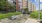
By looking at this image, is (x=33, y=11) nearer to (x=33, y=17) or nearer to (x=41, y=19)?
(x=33, y=17)

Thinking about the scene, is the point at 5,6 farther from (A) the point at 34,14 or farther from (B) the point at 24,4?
(A) the point at 34,14

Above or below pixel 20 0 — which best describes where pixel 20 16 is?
below

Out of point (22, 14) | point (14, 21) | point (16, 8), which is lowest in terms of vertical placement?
point (14, 21)

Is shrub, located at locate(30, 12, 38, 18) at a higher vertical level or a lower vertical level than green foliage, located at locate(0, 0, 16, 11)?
lower

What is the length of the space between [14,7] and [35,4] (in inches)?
24.0

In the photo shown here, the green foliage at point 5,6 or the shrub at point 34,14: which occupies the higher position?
the green foliage at point 5,6

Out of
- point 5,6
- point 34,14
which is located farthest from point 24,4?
point 5,6

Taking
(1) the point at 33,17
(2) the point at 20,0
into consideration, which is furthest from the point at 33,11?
(2) the point at 20,0

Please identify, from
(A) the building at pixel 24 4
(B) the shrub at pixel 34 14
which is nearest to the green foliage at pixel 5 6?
(A) the building at pixel 24 4

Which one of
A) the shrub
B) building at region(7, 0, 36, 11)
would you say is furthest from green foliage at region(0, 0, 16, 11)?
the shrub

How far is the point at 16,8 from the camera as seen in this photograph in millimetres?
2469

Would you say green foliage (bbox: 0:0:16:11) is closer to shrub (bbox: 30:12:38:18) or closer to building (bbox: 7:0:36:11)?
building (bbox: 7:0:36:11)

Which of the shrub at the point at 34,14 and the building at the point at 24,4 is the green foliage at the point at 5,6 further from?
the shrub at the point at 34,14

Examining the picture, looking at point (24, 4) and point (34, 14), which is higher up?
point (24, 4)
